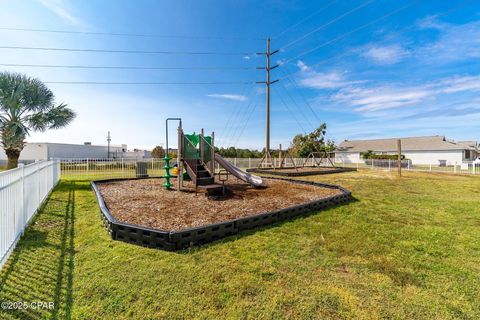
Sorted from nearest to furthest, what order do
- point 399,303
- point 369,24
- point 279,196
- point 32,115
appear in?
point 399,303 → point 279,196 → point 32,115 → point 369,24

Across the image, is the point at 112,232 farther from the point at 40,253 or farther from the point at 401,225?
the point at 401,225

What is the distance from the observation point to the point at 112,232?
148 inches

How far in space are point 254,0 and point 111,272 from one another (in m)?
15.1

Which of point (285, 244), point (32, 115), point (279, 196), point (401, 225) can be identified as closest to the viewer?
point (285, 244)

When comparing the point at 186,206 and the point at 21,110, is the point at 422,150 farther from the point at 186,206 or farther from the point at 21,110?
the point at 21,110

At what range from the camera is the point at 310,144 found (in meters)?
35.5

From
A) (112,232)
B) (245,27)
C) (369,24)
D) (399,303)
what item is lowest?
(399,303)

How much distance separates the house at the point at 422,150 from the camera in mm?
31688

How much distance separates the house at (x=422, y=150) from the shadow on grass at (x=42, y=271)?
3452 cm

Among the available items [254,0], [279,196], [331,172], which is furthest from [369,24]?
[279,196]

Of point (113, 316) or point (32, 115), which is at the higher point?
point (32, 115)

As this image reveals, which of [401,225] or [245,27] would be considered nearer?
[401,225]

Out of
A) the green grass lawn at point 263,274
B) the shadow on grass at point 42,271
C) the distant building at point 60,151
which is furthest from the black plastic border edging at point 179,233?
the distant building at point 60,151

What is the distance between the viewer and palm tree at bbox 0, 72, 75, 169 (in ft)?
31.6
